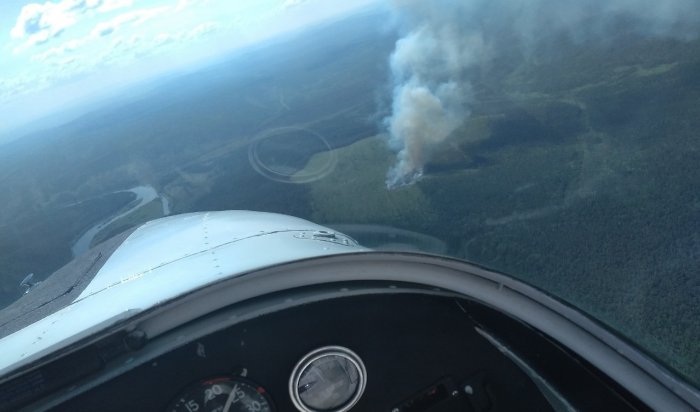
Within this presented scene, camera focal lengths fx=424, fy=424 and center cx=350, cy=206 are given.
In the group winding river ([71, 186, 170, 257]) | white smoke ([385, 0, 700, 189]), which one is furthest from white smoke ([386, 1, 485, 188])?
winding river ([71, 186, 170, 257])

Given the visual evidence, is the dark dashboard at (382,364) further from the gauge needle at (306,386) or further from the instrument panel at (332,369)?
the gauge needle at (306,386)

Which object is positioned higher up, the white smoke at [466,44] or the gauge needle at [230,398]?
the white smoke at [466,44]

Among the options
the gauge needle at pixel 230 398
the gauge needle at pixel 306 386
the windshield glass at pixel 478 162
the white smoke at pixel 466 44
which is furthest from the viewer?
the white smoke at pixel 466 44

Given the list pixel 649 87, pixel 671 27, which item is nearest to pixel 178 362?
pixel 649 87

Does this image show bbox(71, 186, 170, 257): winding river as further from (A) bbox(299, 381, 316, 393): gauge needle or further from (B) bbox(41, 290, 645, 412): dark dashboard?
(A) bbox(299, 381, 316, 393): gauge needle

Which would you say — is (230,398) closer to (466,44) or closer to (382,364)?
(382,364)

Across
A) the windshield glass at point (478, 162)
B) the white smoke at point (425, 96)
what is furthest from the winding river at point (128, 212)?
the white smoke at point (425, 96)

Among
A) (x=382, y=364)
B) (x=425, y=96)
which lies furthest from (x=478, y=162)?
(x=382, y=364)
